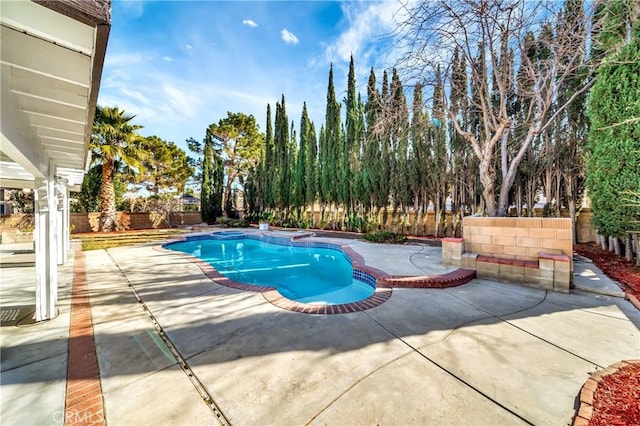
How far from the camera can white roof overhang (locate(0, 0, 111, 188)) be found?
1.28 meters

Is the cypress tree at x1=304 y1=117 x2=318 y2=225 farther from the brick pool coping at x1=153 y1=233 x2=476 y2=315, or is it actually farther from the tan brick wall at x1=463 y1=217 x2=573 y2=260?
the tan brick wall at x1=463 y1=217 x2=573 y2=260

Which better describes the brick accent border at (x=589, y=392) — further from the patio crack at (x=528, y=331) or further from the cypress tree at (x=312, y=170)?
the cypress tree at (x=312, y=170)

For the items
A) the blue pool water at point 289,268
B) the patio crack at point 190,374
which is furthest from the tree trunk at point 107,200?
the patio crack at point 190,374

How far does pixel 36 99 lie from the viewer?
7.52ft

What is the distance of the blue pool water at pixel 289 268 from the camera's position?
5941 mm

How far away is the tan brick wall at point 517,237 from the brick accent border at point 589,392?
10.6ft

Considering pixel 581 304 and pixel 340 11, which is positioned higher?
pixel 340 11

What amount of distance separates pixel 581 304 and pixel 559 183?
283 inches

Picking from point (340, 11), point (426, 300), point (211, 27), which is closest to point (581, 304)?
point (426, 300)

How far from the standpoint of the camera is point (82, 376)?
2.43 meters

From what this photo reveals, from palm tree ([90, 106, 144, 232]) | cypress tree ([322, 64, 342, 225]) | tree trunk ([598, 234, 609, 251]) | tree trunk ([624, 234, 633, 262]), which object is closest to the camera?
tree trunk ([624, 234, 633, 262])

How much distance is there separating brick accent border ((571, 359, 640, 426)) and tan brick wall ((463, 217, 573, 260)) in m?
3.24

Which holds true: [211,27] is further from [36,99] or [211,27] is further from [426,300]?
[426,300]

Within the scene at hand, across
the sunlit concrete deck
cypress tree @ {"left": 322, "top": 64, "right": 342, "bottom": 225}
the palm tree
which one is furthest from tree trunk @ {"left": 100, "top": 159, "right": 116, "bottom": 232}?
the sunlit concrete deck
